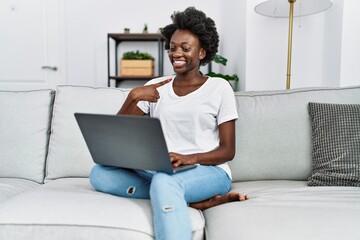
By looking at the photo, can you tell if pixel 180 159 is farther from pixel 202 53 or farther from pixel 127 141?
pixel 202 53

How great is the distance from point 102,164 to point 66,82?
2.79m

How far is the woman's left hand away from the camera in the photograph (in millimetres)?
1129

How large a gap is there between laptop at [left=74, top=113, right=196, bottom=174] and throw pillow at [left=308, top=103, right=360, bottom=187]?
1.93 feet

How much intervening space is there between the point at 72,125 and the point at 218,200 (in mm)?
755

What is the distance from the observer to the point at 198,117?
133cm

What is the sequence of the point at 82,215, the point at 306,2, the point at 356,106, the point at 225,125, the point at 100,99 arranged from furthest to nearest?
the point at 306,2, the point at 100,99, the point at 356,106, the point at 225,125, the point at 82,215

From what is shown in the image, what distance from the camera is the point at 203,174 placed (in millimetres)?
1167

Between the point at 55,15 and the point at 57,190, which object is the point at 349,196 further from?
the point at 55,15

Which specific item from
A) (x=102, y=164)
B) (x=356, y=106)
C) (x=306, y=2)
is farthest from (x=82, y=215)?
(x=306, y=2)

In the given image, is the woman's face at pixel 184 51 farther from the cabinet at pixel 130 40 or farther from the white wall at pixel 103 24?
the white wall at pixel 103 24

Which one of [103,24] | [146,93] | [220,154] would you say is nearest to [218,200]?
[220,154]

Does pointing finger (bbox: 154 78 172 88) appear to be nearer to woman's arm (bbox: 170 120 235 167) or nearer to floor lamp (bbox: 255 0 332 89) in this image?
woman's arm (bbox: 170 120 235 167)

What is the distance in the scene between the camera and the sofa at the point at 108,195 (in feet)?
3.30

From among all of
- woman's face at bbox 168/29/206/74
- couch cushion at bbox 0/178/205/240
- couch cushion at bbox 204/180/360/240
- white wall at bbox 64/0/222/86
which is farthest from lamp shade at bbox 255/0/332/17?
couch cushion at bbox 0/178/205/240
